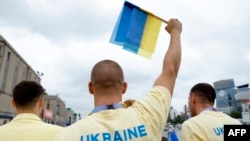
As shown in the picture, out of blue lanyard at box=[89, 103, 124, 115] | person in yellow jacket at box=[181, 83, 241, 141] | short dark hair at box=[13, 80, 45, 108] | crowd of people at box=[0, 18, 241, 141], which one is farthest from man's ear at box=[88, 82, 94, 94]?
person in yellow jacket at box=[181, 83, 241, 141]

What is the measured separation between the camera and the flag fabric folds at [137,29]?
221cm

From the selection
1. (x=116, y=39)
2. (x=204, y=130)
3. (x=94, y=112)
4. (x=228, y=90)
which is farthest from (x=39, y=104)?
(x=228, y=90)

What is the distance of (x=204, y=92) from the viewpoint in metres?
3.35

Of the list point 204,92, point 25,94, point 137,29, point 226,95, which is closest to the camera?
point 137,29

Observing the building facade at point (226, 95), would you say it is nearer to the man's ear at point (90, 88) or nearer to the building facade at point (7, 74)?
the building facade at point (7, 74)

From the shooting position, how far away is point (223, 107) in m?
83.4

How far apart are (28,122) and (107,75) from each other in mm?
1271

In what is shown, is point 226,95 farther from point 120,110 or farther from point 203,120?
point 120,110

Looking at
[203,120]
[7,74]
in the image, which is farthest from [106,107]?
[7,74]

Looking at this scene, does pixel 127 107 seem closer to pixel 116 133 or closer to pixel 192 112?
pixel 116 133

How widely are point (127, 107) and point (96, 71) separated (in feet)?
0.99

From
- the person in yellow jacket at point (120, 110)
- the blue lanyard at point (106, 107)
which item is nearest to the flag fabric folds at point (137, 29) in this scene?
the person in yellow jacket at point (120, 110)

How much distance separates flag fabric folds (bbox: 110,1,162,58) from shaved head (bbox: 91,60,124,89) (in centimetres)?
53

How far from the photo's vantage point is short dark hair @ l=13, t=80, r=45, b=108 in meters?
2.63
